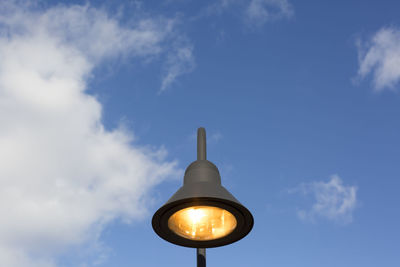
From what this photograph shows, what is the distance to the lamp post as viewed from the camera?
4.90 meters

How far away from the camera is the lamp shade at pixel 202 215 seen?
16.1 ft

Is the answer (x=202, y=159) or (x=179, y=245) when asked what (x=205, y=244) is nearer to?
(x=179, y=245)

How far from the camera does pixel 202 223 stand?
521 cm

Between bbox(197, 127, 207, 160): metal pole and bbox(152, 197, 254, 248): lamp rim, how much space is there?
1154 millimetres

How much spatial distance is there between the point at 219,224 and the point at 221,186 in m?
0.42

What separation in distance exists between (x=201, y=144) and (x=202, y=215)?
1244mm

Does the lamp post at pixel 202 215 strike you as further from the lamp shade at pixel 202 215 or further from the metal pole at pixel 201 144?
the metal pole at pixel 201 144

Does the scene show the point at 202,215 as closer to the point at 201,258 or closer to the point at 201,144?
the point at 201,258

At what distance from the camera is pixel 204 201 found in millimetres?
4891

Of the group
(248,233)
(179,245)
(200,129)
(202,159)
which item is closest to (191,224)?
(179,245)


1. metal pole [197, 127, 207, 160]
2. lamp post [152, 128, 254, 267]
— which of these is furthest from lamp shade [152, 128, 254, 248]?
metal pole [197, 127, 207, 160]

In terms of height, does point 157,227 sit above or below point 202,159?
below

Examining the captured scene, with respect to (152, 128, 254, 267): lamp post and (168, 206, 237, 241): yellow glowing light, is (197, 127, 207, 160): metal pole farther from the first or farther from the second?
(168, 206, 237, 241): yellow glowing light

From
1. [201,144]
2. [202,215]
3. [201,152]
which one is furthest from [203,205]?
[201,144]
